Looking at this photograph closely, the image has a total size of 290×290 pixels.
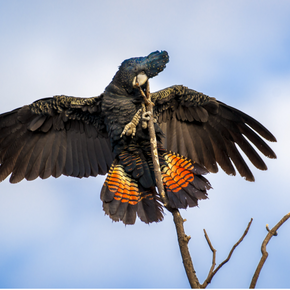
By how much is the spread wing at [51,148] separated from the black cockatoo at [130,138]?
0.02m

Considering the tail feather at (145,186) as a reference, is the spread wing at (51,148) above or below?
above

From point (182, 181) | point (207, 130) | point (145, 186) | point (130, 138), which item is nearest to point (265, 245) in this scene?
point (182, 181)

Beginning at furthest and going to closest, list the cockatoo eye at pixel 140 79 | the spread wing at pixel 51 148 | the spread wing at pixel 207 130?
the spread wing at pixel 51 148, the spread wing at pixel 207 130, the cockatoo eye at pixel 140 79

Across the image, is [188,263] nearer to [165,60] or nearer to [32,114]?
[165,60]

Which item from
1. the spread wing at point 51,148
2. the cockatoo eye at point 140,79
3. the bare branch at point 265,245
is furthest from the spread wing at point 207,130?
the bare branch at point 265,245

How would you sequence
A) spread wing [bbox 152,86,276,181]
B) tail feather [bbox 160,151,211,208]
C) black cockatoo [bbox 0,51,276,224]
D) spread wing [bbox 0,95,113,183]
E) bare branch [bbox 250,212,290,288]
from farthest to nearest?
spread wing [bbox 0,95,113,183] < spread wing [bbox 152,86,276,181] < black cockatoo [bbox 0,51,276,224] < tail feather [bbox 160,151,211,208] < bare branch [bbox 250,212,290,288]

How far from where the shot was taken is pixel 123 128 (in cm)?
575

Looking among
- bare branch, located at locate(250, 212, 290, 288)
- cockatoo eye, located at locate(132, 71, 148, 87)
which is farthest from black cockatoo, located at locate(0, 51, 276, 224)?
bare branch, located at locate(250, 212, 290, 288)

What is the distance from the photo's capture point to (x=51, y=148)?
21.5 ft

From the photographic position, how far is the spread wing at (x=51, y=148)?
645 cm

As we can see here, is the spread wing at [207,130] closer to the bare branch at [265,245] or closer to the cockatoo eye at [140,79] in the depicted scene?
the cockatoo eye at [140,79]

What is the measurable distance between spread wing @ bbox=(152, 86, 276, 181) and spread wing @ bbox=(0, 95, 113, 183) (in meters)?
1.16

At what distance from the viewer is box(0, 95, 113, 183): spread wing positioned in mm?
6453

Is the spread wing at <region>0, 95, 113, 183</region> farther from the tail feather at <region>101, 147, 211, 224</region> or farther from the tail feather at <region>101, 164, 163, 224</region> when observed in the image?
the tail feather at <region>101, 164, 163, 224</region>
